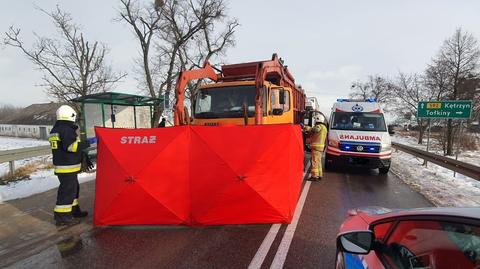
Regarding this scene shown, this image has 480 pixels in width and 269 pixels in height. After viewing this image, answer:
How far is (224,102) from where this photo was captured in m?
8.68

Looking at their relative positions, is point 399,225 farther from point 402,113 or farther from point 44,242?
point 402,113

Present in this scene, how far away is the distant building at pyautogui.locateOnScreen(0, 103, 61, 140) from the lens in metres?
60.3

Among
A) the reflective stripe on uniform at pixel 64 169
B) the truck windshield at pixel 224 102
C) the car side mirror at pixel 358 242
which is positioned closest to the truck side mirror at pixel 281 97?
the truck windshield at pixel 224 102

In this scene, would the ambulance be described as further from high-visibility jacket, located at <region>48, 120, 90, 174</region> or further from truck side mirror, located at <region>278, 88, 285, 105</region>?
high-visibility jacket, located at <region>48, 120, 90, 174</region>

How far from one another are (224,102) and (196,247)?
15.4ft

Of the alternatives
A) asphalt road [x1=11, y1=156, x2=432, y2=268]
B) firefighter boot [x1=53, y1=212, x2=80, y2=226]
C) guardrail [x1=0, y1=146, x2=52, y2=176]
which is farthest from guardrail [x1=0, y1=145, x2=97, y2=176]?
asphalt road [x1=11, y1=156, x2=432, y2=268]

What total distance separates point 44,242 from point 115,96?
874cm

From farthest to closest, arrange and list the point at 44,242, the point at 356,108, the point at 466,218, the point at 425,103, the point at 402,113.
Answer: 1. the point at 402,113
2. the point at 425,103
3. the point at 356,108
4. the point at 44,242
5. the point at 466,218

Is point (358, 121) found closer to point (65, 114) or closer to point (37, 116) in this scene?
point (65, 114)

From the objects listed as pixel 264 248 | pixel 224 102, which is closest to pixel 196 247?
pixel 264 248

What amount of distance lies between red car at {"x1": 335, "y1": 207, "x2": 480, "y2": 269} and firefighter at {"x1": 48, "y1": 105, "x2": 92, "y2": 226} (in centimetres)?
509

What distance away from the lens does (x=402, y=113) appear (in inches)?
1423

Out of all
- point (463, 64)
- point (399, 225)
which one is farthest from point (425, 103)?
point (399, 225)

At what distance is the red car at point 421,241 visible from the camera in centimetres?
182
